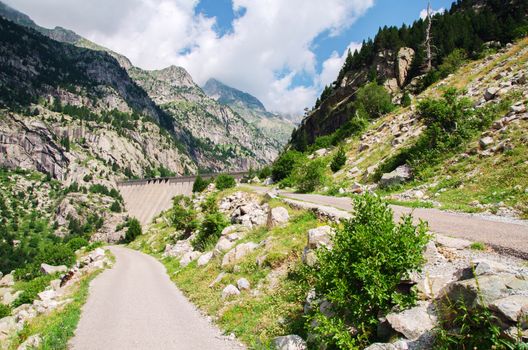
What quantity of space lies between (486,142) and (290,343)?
67.2 feet

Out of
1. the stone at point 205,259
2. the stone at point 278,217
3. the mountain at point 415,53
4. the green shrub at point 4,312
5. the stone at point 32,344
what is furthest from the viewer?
the mountain at point 415,53

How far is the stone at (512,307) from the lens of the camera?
437 cm

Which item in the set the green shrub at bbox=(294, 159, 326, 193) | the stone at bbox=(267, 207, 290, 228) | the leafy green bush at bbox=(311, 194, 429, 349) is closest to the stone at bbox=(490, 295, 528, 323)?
the leafy green bush at bbox=(311, 194, 429, 349)

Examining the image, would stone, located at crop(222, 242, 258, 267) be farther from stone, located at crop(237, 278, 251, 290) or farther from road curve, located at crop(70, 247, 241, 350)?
stone, located at crop(237, 278, 251, 290)

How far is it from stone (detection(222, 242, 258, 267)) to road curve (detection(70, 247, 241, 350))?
3166 millimetres

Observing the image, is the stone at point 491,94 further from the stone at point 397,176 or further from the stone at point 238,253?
the stone at point 238,253

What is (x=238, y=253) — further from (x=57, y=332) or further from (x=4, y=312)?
(x=4, y=312)

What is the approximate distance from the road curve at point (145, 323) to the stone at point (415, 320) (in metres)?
5.70

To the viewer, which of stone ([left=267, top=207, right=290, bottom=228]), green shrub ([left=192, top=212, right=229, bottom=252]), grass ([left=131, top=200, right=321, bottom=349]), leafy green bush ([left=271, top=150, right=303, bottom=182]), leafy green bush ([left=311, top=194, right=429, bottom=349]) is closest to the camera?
leafy green bush ([left=311, top=194, right=429, bottom=349])

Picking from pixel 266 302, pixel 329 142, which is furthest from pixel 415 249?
pixel 329 142

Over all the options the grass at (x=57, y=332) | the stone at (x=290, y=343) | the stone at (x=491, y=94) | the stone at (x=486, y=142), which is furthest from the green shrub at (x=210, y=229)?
the stone at (x=491, y=94)

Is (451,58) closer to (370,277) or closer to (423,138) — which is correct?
(423,138)

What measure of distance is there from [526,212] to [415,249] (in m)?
8.89

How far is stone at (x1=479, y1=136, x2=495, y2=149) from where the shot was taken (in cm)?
2130
